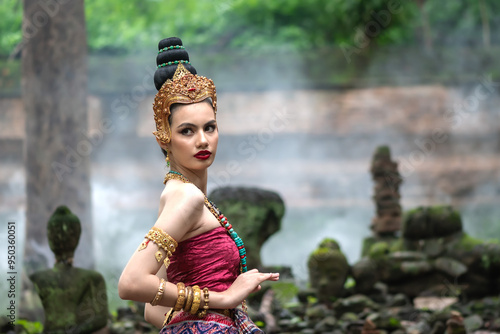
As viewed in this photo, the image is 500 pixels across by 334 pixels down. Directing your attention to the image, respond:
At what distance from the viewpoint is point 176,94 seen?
2.96m

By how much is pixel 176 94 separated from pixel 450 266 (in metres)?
5.59

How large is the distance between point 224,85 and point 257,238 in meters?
5.98

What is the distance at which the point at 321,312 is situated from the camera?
701 centimetres

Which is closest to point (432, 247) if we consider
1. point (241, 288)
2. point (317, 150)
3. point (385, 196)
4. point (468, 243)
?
point (468, 243)

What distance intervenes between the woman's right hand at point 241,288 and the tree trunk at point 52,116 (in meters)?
6.12

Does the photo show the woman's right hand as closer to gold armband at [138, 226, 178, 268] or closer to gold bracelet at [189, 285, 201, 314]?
gold bracelet at [189, 285, 201, 314]

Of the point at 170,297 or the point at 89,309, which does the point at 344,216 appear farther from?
the point at 170,297

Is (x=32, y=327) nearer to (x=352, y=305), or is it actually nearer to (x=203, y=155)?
(x=352, y=305)

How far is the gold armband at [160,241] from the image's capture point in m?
2.72

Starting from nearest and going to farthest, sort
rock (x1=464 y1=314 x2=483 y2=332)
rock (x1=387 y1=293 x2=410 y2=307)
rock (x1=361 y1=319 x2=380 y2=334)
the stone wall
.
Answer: rock (x1=361 y1=319 x2=380 y2=334) → rock (x1=464 y1=314 x2=483 y2=332) → rock (x1=387 y1=293 x2=410 y2=307) → the stone wall

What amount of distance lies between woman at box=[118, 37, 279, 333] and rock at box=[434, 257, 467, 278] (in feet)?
16.9

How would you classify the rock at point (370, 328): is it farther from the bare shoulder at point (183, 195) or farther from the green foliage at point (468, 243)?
the bare shoulder at point (183, 195)

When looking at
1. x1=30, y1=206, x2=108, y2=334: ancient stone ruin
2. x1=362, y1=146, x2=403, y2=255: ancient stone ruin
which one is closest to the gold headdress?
x1=30, y1=206, x2=108, y2=334: ancient stone ruin

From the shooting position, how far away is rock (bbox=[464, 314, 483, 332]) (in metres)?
6.36
